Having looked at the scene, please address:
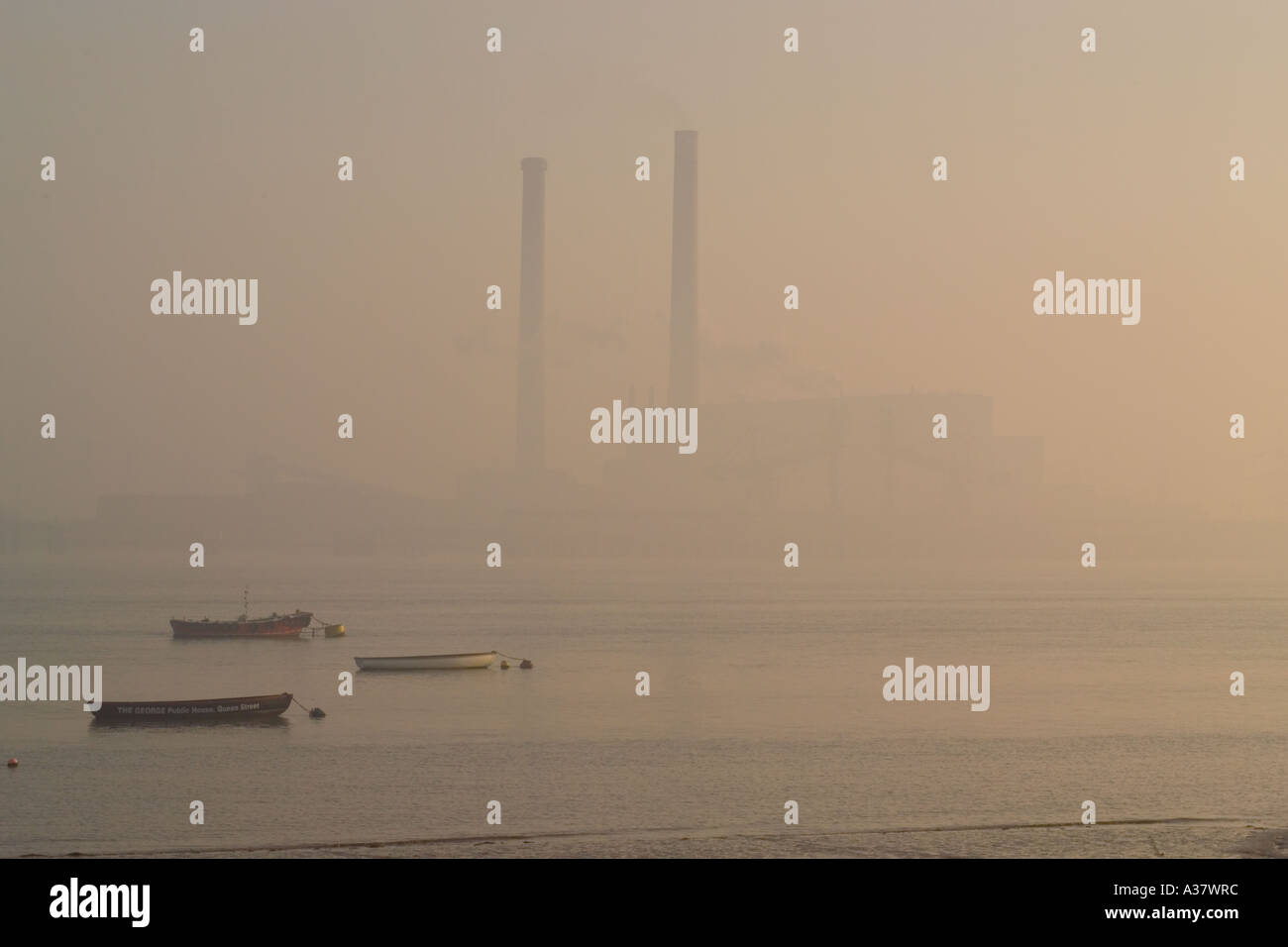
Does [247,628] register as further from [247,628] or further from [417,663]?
[417,663]

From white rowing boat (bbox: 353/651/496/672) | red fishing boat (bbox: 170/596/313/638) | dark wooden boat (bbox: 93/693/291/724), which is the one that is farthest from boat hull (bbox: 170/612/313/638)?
dark wooden boat (bbox: 93/693/291/724)

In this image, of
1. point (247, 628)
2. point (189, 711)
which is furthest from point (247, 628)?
point (189, 711)

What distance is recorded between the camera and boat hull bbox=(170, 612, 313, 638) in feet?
447

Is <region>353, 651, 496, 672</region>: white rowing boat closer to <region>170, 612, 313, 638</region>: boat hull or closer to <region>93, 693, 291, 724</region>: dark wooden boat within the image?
<region>93, 693, 291, 724</region>: dark wooden boat

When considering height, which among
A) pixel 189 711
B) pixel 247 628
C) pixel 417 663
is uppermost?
pixel 247 628

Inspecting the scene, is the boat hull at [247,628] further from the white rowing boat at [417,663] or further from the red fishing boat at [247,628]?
the white rowing boat at [417,663]

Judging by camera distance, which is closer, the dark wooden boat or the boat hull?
the dark wooden boat

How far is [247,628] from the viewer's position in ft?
447

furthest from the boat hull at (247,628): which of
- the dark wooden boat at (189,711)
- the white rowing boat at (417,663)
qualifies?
the dark wooden boat at (189,711)

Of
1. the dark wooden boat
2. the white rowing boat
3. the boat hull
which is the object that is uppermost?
the boat hull

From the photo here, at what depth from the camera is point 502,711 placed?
83312mm

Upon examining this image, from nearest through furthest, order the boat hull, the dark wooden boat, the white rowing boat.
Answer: the dark wooden boat → the white rowing boat → the boat hull

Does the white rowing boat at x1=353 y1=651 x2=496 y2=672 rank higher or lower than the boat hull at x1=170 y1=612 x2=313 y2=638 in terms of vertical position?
lower

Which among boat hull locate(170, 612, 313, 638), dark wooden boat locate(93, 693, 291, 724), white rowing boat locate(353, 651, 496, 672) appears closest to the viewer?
dark wooden boat locate(93, 693, 291, 724)
